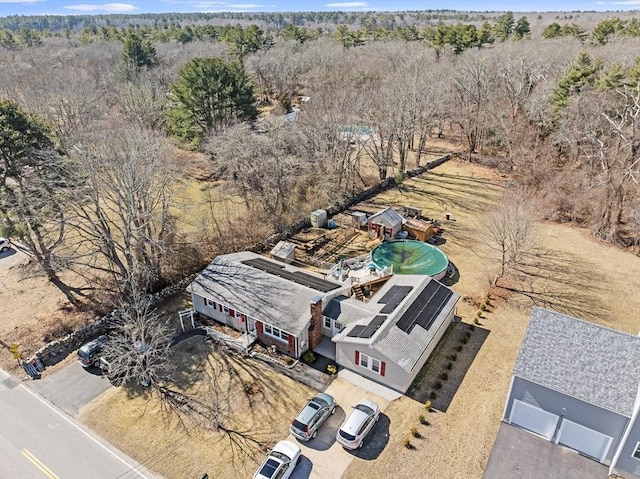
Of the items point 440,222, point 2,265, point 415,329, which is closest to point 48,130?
point 2,265

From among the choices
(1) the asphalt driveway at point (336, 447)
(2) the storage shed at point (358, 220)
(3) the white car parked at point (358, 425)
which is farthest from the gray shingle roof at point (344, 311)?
(2) the storage shed at point (358, 220)

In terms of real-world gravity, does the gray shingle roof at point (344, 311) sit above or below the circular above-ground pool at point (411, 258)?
Result: above

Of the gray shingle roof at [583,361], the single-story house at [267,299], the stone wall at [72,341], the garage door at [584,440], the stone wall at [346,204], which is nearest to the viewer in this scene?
the gray shingle roof at [583,361]

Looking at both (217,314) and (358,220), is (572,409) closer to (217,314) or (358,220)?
(217,314)

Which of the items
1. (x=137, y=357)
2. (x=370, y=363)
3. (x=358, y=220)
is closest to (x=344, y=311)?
(x=370, y=363)

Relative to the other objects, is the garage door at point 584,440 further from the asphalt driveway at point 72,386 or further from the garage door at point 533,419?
the asphalt driveway at point 72,386
